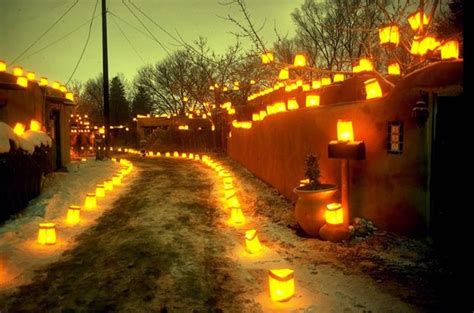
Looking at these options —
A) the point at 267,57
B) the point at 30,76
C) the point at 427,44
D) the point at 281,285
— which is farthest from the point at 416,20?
the point at 30,76

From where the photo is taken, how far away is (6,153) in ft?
33.4

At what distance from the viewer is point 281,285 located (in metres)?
5.41

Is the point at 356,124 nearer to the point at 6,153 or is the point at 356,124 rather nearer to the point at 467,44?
the point at 467,44

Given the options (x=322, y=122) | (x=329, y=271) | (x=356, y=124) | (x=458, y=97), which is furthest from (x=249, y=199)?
(x=458, y=97)

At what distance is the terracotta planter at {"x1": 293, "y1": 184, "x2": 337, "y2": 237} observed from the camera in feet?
27.2

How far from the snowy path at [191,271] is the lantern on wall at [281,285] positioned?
4.0 inches

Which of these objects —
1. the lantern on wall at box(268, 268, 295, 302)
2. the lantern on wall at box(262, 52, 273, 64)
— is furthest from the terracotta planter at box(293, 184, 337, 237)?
the lantern on wall at box(262, 52, 273, 64)

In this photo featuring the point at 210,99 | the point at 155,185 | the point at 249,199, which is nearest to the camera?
the point at 249,199

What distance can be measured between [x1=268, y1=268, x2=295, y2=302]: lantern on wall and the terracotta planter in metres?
2.97

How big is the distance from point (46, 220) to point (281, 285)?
7.39 metres

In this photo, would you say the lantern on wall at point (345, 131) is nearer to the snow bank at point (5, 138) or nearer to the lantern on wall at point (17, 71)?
the snow bank at point (5, 138)

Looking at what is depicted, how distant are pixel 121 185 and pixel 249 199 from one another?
20.3ft

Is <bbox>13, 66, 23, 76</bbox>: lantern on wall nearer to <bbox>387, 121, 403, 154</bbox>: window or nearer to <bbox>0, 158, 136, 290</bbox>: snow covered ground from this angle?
<bbox>0, 158, 136, 290</bbox>: snow covered ground

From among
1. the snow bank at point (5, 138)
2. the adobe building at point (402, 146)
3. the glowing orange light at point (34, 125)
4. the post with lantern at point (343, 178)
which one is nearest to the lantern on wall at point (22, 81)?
the glowing orange light at point (34, 125)
